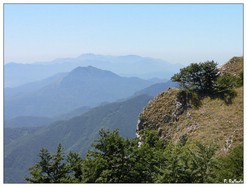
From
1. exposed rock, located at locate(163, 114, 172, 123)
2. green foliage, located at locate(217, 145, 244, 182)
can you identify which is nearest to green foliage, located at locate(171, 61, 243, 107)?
exposed rock, located at locate(163, 114, 172, 123)

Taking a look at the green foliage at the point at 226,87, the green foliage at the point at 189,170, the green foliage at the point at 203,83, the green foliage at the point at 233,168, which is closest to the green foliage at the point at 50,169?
the green foliage at the point at 189,170

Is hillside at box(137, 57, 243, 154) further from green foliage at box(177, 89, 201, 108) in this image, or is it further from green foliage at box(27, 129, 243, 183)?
green foliage at box(27, 129, 243, 183)

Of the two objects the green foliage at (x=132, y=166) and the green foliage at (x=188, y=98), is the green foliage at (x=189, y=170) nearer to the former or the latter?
the green foliage at (x=132, y=166)

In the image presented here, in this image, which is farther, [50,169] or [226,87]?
[226,87]

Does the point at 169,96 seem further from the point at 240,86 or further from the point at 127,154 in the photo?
the point at 127,154

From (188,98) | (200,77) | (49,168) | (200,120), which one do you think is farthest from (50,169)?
(200,77)

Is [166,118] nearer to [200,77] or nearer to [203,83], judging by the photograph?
[203,83]

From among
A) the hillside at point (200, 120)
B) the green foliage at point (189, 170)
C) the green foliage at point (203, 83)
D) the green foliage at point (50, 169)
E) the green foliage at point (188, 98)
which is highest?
the green foliage at point (203, 83)

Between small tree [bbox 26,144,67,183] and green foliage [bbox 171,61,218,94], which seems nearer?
small tree [bbox 26,144,67,183]
